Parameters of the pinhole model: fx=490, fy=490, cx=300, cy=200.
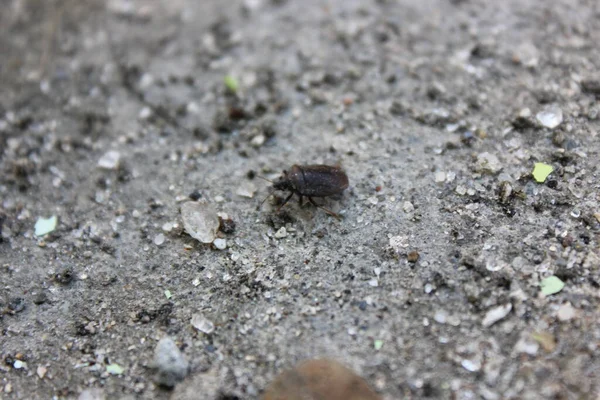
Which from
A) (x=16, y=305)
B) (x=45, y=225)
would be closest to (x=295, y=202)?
(x=45, y=225)

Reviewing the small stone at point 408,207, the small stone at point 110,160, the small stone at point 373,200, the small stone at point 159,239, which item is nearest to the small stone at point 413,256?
the small stone at point 408,207

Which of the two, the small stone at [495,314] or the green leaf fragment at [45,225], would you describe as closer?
the small stone at [495,314]

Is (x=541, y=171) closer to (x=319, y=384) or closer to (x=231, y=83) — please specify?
(x=319, y=384)

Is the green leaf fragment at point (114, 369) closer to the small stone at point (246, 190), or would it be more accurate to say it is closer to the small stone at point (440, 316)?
the small stone at point (246, 190)

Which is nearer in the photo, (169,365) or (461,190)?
(169,365)

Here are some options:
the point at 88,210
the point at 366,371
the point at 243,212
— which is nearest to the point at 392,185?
the point at 243,212

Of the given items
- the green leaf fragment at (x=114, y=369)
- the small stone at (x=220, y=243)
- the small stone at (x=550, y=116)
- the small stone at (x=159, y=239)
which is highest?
the small stone at (x=550, y=116)

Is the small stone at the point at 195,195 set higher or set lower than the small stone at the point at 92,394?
higher
